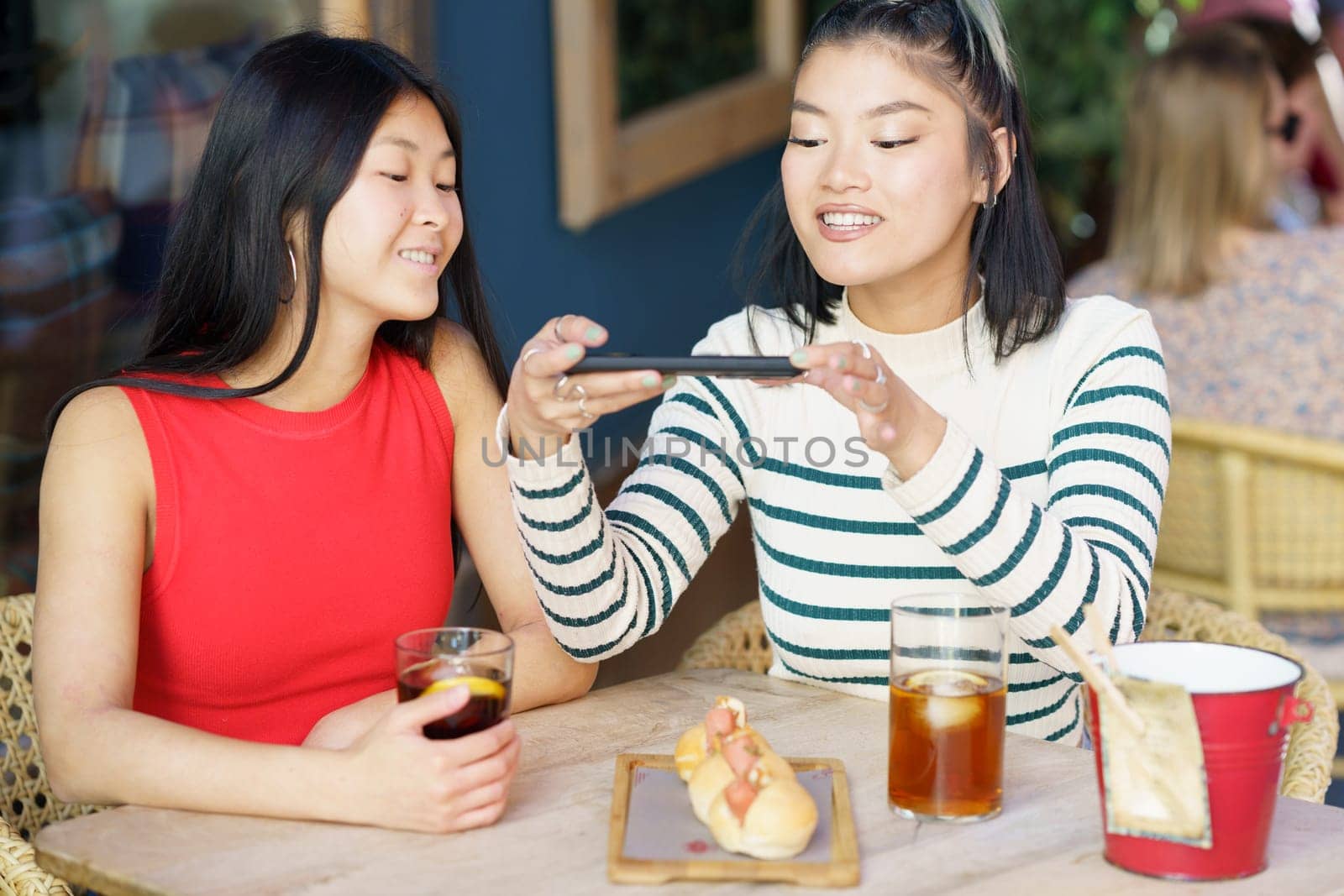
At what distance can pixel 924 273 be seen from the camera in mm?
1577

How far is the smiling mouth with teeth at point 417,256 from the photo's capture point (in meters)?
1.52

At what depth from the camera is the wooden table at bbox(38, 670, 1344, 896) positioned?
102 centimetres

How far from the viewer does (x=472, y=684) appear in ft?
3.76

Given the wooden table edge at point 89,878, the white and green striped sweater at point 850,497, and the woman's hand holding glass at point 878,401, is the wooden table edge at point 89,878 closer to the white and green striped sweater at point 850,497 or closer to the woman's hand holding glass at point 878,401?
the white and green striped sweater at point 850,497

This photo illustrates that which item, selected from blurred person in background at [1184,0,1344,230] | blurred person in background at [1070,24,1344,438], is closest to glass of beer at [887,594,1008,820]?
blurred person in background at [1070,24,1344,438]

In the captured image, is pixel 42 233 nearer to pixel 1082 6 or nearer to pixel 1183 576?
pixel 1183 576

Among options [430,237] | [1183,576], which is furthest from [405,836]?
[1183,576]

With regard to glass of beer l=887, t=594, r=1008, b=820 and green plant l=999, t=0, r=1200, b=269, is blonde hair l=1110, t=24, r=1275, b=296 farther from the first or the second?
glass of beer l=887, t=594, r=1008, b=820

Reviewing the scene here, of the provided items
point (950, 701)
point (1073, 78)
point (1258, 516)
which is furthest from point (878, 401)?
point (1073, 78)

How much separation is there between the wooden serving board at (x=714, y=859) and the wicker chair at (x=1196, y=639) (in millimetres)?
532

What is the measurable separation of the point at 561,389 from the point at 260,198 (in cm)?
45

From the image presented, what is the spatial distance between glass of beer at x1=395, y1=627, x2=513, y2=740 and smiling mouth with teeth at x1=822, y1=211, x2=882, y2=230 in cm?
57

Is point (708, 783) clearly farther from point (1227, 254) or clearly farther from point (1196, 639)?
point (1227, 254)

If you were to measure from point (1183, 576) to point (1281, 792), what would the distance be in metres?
1.25
